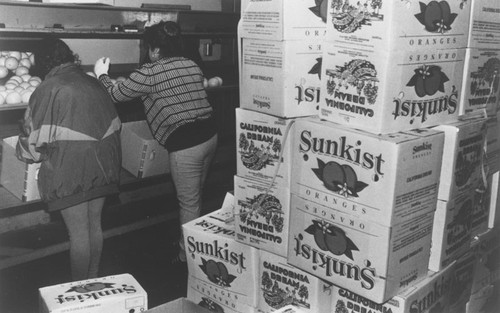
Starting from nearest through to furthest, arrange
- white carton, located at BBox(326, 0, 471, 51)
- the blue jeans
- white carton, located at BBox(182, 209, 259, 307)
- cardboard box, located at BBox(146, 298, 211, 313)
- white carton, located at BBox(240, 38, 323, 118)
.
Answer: white carton, located at BBox(326, 0, 471, 51) < cardboard box, located at BBox(146, 298, 211, 313) < white carton, located at BBox(240, 38, 323, 118) < white carton, located at BBox(182, 209, 259, 307) < the blue jeans

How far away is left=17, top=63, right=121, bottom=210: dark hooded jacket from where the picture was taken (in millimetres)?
2744

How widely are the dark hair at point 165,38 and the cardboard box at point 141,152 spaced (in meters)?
0.88

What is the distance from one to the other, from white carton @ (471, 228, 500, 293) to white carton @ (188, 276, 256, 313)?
3.74ft

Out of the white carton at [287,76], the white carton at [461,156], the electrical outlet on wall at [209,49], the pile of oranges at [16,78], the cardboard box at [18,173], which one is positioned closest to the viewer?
the white carton at [461,156]

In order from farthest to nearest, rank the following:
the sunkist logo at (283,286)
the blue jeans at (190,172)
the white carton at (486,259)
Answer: the blue jeans at (190,172), the white carton at (486,259), the sunkist logo at (283,286)

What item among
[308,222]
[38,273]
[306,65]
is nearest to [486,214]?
[308,222]

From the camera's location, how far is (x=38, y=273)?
11.8 ft

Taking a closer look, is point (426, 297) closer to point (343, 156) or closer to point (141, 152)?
point (343, 156)

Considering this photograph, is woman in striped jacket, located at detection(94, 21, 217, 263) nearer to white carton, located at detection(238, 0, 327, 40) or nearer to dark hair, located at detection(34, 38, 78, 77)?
dark hair, located at detection(34, 38, 78, 77)

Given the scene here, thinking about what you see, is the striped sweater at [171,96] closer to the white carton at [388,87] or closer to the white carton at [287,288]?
the white carton at [287,288]

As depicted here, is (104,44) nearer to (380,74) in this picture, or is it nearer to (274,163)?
(274,163)

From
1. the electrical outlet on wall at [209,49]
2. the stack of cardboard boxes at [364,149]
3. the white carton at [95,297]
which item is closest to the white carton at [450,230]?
the stack of cardboard boxes at [364,149]

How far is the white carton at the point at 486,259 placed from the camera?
248cm

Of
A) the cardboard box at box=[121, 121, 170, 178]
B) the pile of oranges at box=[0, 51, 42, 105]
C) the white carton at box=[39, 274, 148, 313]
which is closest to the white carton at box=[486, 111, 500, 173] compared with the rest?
the white carton at box=[39, 274, 148, 313]
